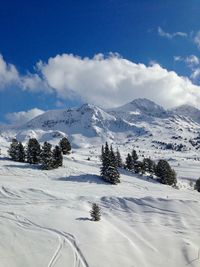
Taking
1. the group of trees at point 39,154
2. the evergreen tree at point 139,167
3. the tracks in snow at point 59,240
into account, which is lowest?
the tracks in snow at point 59,240

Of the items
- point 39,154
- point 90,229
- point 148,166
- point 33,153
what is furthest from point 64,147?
point 90,229

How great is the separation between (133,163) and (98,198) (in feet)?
178

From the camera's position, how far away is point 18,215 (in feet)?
149

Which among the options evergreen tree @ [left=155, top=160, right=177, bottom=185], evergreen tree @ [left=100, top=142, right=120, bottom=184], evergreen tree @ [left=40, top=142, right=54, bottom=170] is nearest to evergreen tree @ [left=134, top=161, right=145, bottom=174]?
evergreen tree @ [left=155, top=160, right=177, bottom=185]

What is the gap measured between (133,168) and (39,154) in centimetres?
2975

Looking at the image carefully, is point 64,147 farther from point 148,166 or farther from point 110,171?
point 110,171

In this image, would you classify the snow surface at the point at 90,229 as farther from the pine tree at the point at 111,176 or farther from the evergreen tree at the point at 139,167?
the evergreen tree at the point at 139,167

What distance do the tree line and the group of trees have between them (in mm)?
11260

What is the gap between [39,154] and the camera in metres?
97.1

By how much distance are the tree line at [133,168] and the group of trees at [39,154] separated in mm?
11260

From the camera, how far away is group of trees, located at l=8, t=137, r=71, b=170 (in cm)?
8855

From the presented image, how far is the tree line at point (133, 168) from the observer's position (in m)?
81.0

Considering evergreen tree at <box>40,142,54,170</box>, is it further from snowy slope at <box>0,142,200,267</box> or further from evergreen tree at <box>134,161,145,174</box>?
evergreen tree at <box>134,161,145,174</box>

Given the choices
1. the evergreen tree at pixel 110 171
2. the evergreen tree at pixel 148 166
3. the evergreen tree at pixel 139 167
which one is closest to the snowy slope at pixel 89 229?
the evergreen tree at pixel 110 171
